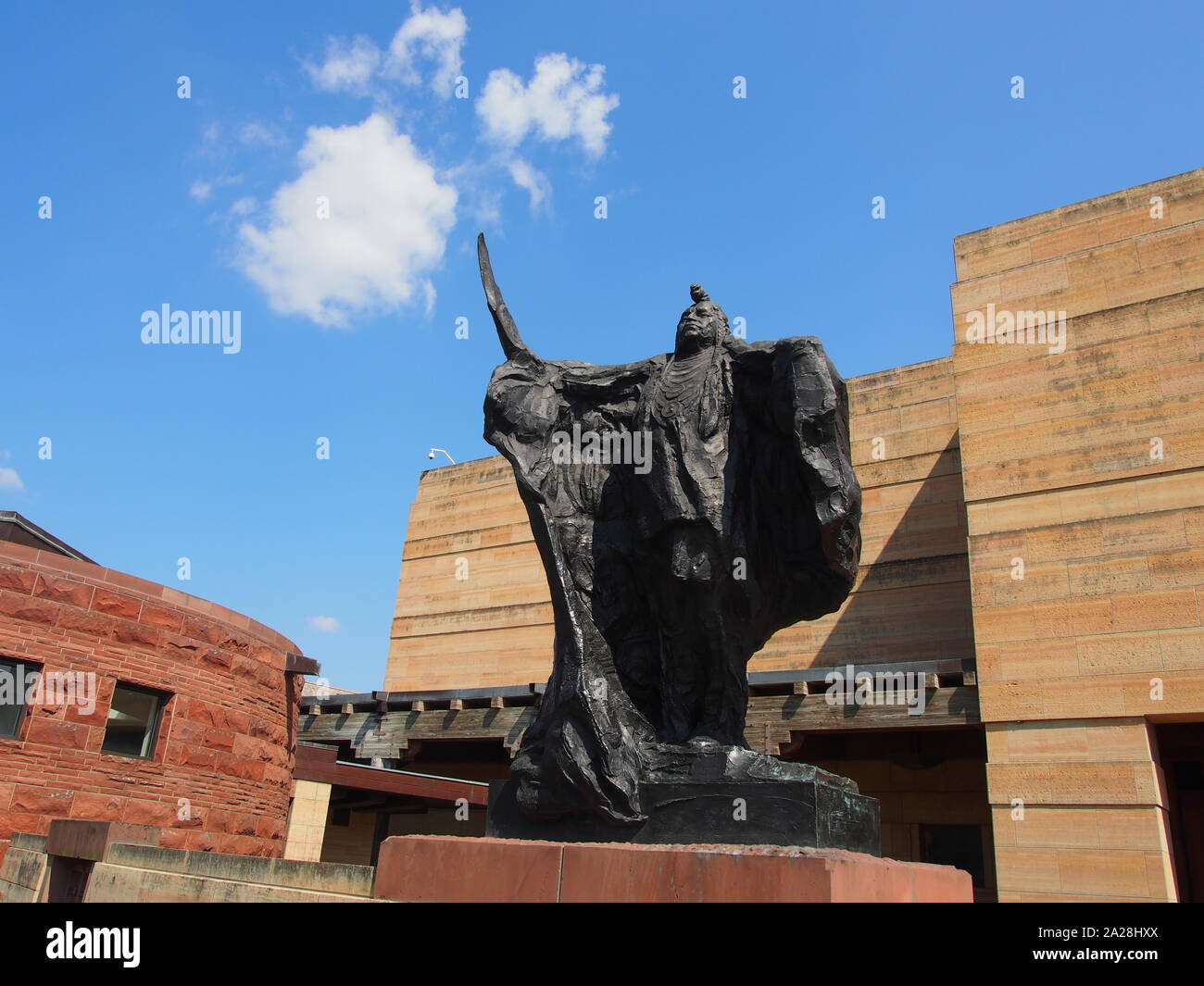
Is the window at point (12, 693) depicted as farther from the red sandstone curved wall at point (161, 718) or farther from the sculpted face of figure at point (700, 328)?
the sculpted face of figure at point (700, 328)

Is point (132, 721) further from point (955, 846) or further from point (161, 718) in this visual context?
point (955, 846)

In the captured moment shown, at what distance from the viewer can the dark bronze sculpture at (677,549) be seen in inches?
168

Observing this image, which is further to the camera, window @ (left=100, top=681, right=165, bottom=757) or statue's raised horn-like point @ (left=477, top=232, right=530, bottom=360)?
window @ (left=100, top=681, right=165, bottom=757)

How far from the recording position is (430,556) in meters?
25.8

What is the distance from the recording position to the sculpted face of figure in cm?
505

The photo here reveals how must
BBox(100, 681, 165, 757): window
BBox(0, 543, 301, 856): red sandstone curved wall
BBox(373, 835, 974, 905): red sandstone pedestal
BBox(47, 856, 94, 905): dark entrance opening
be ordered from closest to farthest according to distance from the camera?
BBox(373, 835, 974, 905): red sandstone pedestal < BBox(47, 856, 94, 905): dark entrance opening < BBox(0, 543, 301, 856): red sandstone curved wall < BBox(100, 681, 165, 757): window

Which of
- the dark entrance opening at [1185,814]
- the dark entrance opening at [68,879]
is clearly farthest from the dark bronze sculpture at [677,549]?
the dark entrance opening at [1185,814]

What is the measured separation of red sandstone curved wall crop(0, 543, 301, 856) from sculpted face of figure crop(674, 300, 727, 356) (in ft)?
29.6

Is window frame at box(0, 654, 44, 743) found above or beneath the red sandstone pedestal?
above

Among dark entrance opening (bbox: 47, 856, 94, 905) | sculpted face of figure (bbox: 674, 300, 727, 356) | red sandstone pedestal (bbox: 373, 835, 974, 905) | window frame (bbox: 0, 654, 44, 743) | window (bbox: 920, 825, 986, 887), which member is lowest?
dark entrance opening (bbox: 47, 856, 94, 905)

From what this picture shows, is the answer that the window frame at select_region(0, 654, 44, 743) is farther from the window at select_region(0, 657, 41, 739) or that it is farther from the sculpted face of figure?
the sculpted face of figure

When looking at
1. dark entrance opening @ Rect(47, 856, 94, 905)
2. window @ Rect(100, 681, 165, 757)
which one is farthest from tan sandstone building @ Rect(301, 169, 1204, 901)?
dark entrance opening @ Rect(47, 856, 94, 905)
